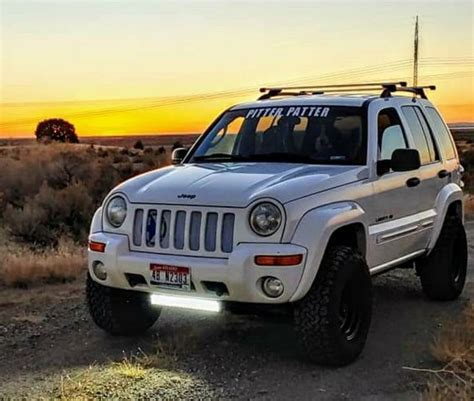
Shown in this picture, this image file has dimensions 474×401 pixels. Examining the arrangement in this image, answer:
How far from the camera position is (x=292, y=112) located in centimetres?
713

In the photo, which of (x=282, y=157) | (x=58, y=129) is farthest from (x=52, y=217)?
(x=58, y=129)

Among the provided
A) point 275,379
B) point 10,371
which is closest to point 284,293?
point 275,379

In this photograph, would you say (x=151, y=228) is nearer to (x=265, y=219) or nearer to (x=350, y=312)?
(x=265, y=219)

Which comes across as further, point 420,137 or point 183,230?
point 420,137

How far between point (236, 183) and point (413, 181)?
2123 mm

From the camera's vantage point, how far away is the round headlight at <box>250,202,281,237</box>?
5.42 metres

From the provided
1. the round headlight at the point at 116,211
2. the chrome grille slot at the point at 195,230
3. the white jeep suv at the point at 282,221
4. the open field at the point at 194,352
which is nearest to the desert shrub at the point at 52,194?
the open field at the point at 194,352

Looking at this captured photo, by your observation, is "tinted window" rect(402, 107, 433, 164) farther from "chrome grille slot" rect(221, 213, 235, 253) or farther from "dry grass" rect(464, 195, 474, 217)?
"dry grass" rect(464, 195, 474, 217)

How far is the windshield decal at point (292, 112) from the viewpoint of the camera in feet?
23.1

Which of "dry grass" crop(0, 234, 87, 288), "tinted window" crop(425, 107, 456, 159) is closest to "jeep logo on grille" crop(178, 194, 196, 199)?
"tinted window" crop(425, 107, 456, 159)

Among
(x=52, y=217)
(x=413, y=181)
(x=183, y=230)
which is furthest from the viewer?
(x=52, y=217)

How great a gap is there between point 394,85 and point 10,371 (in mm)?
4333

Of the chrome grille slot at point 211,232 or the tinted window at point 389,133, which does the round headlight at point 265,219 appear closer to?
the chrome grille slot at point 211,232

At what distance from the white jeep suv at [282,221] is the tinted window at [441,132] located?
0.54 m
